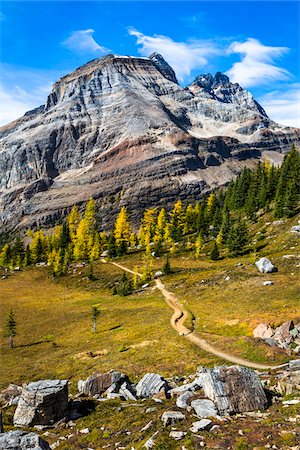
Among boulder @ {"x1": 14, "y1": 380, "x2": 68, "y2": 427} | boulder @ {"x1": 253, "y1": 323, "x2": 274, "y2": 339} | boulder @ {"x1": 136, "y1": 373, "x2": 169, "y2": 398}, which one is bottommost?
boulder @ {"x1": 253, "y1": 323, "x2": 274, "y2": 339}

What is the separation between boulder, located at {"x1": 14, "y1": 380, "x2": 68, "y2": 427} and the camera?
25.1 m

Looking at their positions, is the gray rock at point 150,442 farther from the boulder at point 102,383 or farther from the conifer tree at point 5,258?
the conifer tree at point 5,258

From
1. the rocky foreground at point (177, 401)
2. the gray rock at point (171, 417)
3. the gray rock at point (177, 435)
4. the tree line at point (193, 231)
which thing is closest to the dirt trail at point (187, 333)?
the rocky foreground at point (177, 401)

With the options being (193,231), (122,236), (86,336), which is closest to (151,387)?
(86,336)

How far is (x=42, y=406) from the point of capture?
25172 millimetres

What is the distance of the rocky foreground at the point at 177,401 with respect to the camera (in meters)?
19.5

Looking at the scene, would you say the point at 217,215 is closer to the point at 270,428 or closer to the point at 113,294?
the point at 113,294

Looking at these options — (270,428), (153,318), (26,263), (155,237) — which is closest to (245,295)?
(153,318)

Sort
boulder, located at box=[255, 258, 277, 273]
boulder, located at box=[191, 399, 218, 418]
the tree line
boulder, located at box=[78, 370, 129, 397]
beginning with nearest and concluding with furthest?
Answer: boulder, located at box=[191, 399, 218, 418], boulder, located at box=[78, 370, 129, 397], boulder, located at box=[255, 258, 277, 273], the tree line

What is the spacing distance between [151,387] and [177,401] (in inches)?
203

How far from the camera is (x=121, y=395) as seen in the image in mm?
28578

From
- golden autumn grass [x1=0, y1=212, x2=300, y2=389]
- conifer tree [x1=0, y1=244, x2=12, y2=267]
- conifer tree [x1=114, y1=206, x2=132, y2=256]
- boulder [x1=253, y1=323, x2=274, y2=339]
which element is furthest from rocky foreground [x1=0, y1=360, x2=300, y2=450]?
conifer tree [x1=0, y1=244, x2=12, y2=267]

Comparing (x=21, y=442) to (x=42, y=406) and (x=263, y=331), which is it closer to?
(x=42, y=406)

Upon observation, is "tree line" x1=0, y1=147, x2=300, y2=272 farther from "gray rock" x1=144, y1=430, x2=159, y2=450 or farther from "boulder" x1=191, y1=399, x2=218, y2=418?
"gray rock" x1=144, y1=430, x2=159, y2=450
